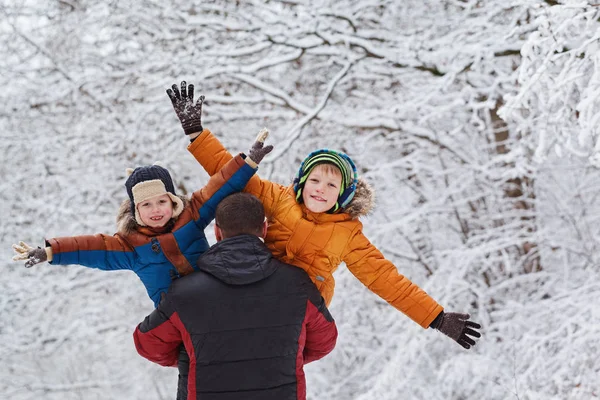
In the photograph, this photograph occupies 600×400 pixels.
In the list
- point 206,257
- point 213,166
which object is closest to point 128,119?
point 213,166

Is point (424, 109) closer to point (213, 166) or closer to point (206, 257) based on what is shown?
point (213, 166)

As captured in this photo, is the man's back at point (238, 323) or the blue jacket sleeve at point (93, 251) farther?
the blue jacket sleeve at point (93, 251)

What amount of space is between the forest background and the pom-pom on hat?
10.6 feet

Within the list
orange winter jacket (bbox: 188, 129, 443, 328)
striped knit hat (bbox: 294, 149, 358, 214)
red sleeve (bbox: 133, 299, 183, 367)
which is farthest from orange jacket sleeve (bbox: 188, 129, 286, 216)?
red sleeve (bbox: 133, 299, 183, 367)

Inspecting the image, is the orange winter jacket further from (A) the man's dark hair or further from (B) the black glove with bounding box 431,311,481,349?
(A) the man's dark hair

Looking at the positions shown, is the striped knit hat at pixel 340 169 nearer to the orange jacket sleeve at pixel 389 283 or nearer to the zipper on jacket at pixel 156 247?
the orange jacket sleeve at pixel 389 283

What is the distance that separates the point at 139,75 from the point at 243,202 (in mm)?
4688

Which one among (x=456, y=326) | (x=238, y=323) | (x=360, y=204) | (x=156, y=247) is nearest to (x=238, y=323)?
(x=238, y=323)

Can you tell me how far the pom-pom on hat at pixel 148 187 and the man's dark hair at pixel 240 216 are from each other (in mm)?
261

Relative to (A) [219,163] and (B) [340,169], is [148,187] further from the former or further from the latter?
(B) [340,169]

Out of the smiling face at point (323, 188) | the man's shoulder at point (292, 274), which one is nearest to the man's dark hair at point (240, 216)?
the man's shoulder at point (292, 274)

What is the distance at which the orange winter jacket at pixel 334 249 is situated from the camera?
7.91ft

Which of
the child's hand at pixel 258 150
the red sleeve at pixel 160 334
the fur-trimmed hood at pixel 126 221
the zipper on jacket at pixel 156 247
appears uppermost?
the child's hand at pixel 258 150

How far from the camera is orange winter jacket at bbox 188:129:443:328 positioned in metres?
2.41
